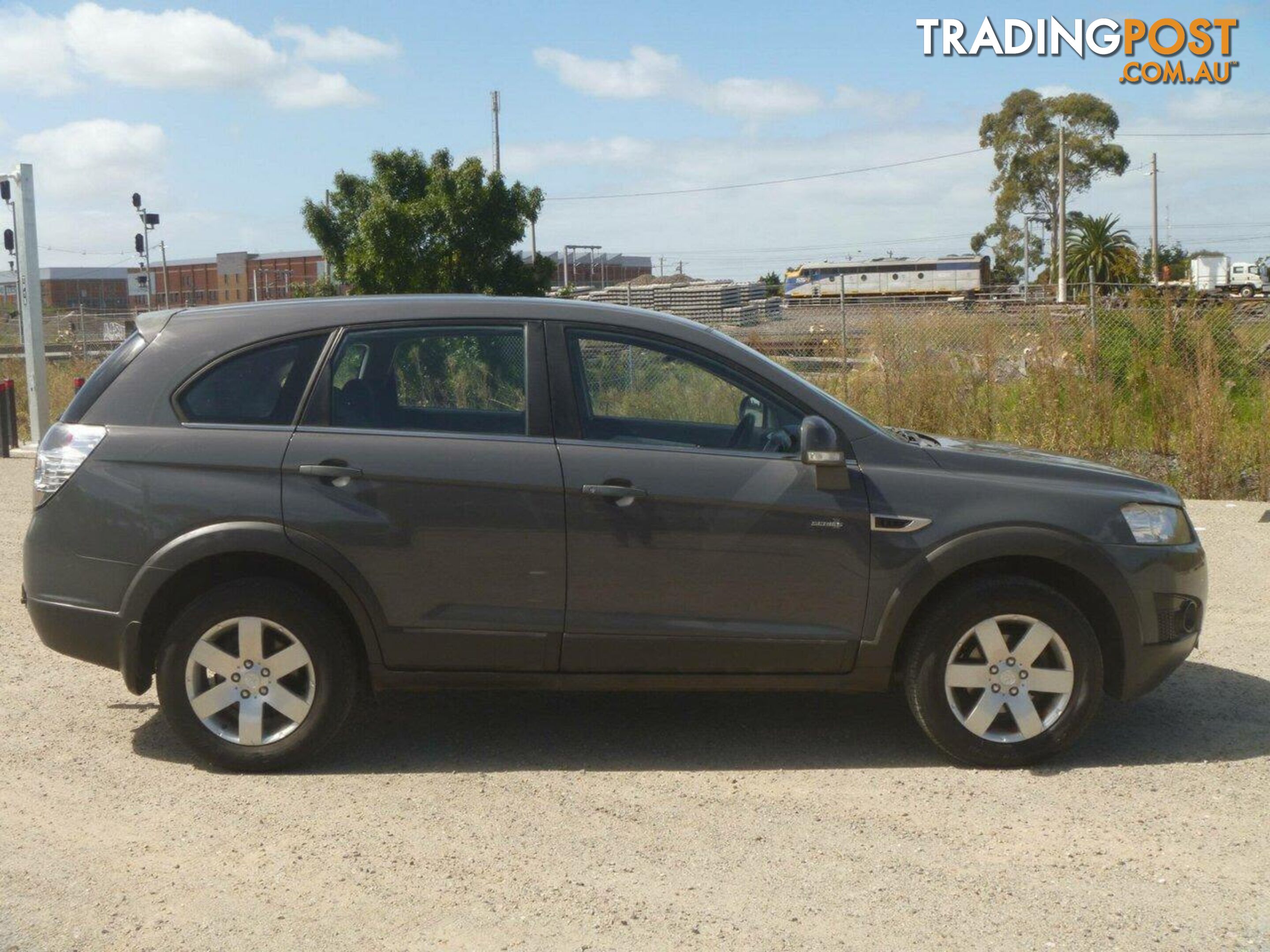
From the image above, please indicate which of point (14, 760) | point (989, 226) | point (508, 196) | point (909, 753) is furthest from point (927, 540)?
point (989, 226)

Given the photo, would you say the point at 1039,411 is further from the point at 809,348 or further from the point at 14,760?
the point at 14,760

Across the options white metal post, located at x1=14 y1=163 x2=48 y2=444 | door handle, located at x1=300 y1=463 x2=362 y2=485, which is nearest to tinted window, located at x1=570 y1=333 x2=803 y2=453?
door handle, located at x1=300 y1=463 x2=362 y2=485

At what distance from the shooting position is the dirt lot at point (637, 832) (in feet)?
12.7

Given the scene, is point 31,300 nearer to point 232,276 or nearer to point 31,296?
point 31,296

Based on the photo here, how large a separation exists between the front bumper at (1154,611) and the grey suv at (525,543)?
1 cm

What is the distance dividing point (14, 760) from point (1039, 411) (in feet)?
34.7

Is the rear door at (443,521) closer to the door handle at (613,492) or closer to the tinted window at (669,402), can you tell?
the door handle at (613,492)

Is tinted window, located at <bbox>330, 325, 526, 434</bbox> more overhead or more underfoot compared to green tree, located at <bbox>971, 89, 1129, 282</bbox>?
more underfoot

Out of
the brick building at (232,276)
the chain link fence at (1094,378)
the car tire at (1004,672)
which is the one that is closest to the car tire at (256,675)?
the car tire at (1004,672)

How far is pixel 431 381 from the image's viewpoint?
5.22 metres

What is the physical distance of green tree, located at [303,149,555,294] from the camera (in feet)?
75.6

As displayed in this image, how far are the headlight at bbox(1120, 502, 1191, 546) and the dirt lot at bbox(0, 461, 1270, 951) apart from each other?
→ 888mm

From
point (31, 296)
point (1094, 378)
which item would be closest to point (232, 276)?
point (31, 296)

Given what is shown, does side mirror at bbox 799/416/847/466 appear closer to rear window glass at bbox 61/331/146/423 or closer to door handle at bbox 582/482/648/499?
door handle at bbox 582/482/648/499
